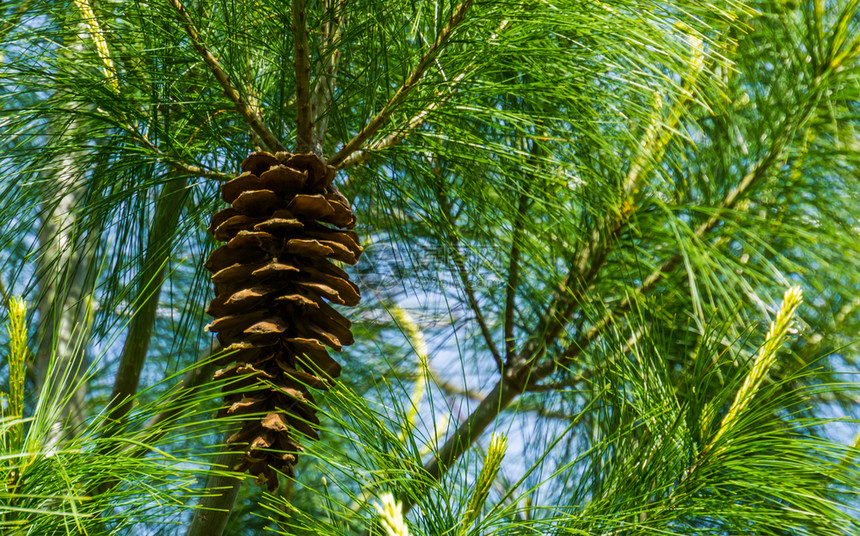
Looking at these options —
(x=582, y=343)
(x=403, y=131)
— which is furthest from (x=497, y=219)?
(x=582, y=343)

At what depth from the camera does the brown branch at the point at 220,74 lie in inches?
31.9

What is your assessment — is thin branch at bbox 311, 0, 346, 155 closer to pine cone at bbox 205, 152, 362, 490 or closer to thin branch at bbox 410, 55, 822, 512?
pine cone at bbox 205, 152, 362, 490

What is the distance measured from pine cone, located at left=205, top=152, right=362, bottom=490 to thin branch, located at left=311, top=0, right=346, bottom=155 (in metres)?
0.08

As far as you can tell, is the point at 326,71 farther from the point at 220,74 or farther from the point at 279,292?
the point at 279,292

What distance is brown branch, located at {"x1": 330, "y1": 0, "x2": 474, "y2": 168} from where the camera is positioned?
795mm

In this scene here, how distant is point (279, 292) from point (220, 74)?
226 millimetres

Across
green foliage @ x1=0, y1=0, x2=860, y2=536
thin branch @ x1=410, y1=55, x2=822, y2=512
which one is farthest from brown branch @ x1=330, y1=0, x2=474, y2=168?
thin branch @ x1=410, y1=55, x2=822, y2=512

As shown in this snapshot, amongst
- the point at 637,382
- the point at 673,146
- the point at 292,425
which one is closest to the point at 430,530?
the point at 292,425

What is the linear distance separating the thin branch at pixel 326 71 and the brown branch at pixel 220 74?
5 cm

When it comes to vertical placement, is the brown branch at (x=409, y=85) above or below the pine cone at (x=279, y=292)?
above

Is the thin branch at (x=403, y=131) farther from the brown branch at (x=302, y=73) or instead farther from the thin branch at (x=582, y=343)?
the thin branch at (x=582, y=343)

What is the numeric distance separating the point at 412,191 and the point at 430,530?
0.49 meters

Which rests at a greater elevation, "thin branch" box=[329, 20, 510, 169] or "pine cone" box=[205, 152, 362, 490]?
"thin branch" box=[329, 20, 510, 169]

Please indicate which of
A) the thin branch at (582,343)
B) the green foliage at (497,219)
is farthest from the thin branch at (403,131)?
the thin branch at (582,343)
